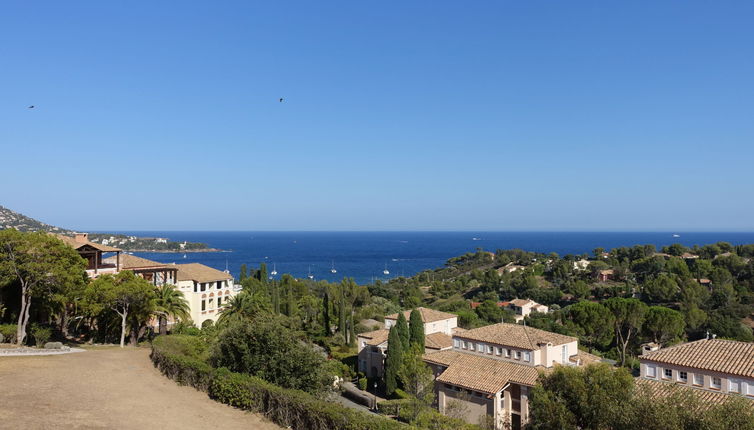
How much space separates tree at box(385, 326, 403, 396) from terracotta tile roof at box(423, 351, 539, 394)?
3587 millimetres

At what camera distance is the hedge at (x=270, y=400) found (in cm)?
1638

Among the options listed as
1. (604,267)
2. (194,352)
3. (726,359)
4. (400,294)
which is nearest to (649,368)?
(726,359)

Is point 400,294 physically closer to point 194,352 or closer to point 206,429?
point 194,352

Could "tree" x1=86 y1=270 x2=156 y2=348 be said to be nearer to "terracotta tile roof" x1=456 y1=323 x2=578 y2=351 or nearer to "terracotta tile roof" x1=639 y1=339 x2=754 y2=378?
"terracotta tile roof" x1=456 y1=323 x2=578 y2=351

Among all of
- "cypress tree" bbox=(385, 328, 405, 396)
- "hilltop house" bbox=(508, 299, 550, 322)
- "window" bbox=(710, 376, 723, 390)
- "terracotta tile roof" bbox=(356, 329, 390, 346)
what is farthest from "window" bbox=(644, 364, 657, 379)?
"hilltop house" bbox=(508, 299, 550, 322)

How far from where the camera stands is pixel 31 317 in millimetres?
34000

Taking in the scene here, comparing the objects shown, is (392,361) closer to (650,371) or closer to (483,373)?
(483,373)

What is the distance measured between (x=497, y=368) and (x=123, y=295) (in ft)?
80.8

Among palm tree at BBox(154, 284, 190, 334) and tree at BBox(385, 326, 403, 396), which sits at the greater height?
palm tree at BBox(154, 284, 190, 334)


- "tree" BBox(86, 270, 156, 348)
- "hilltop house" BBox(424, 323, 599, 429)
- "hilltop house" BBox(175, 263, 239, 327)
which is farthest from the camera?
"hilltop house" BBox(175, 263, 239, 327)

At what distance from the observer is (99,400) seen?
1966 cm

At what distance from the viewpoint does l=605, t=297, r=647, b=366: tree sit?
53.7 metres

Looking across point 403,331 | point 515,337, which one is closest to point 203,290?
point 403,331

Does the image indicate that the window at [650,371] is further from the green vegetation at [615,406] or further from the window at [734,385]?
the green vegetation at [615,406]
